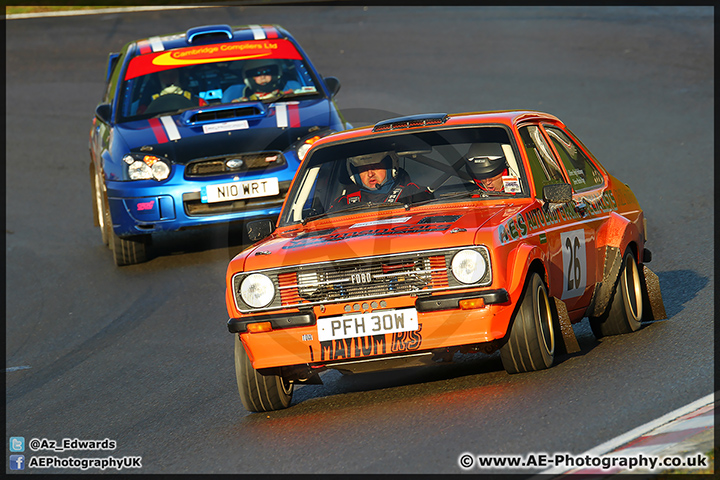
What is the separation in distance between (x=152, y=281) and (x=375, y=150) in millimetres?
4308

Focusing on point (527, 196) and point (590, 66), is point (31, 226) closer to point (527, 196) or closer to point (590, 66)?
point (527, 196)

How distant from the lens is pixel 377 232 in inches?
250

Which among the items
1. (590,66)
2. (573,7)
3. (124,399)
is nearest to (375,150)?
(124,399)

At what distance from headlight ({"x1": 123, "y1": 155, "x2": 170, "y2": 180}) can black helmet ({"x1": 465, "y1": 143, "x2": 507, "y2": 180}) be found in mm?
4507

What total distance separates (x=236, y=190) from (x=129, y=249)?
5.08 ft

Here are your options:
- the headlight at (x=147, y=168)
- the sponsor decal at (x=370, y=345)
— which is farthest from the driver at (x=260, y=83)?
the sponsor decal at (x=370, y=345)

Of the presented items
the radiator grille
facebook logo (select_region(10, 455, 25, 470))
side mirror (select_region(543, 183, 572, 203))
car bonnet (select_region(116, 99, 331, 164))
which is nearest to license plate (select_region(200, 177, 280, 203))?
the radiator grille

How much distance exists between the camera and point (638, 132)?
16.1 metres

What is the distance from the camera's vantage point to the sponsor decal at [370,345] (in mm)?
6004

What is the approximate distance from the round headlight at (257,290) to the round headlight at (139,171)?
500 cm

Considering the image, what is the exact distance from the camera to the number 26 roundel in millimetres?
6898

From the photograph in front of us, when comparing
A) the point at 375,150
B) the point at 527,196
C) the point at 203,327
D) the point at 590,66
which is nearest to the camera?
the point at 527,196

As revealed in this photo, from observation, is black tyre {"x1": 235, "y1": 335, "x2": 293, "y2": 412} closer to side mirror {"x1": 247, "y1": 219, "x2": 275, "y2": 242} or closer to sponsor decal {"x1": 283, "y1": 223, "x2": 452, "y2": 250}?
sponsor decal {"x1": 283, "y1": 223, "x2": 452, "y2": 250}

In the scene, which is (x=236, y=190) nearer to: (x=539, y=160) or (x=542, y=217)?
(x=539, y=160)
